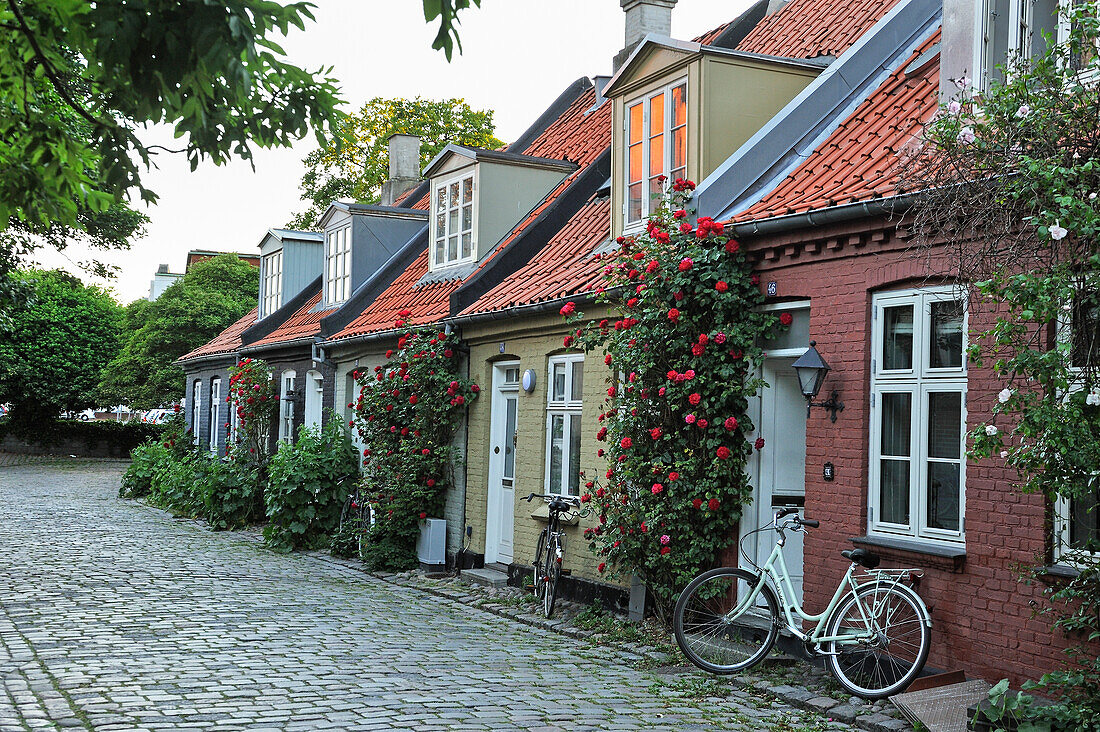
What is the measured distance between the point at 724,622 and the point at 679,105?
5281 millimetres

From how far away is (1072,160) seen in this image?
20.2ft

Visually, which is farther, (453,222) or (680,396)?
(453,222)

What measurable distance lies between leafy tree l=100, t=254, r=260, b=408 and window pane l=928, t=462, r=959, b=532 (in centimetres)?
3603

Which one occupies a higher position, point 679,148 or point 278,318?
point 679,148

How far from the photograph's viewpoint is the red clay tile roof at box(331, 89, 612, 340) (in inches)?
640

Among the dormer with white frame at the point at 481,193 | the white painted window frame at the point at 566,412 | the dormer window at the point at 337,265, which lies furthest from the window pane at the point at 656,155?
the dormer window at the point at 337,265

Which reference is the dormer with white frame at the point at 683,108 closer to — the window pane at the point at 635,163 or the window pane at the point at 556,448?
the window pane at the point at 635,163

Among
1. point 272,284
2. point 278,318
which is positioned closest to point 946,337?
point 278,318

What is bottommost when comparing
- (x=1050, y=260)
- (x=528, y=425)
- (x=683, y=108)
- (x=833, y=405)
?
(x=528, y=425)

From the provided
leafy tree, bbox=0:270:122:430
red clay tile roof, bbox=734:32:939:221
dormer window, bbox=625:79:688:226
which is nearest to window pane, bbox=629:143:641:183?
dormer window, bbox=625:79:688:226

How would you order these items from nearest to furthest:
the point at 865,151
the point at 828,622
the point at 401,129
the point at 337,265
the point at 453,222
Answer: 1. the point at 828,622
2. the point at 865,151
3. the point at 453,222
4. the point at 337,265
5. the point at 401,129

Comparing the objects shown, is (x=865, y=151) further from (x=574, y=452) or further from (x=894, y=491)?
(x=574, y=452)

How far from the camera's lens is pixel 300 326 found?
2334 cm

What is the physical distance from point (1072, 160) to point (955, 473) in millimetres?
2607
